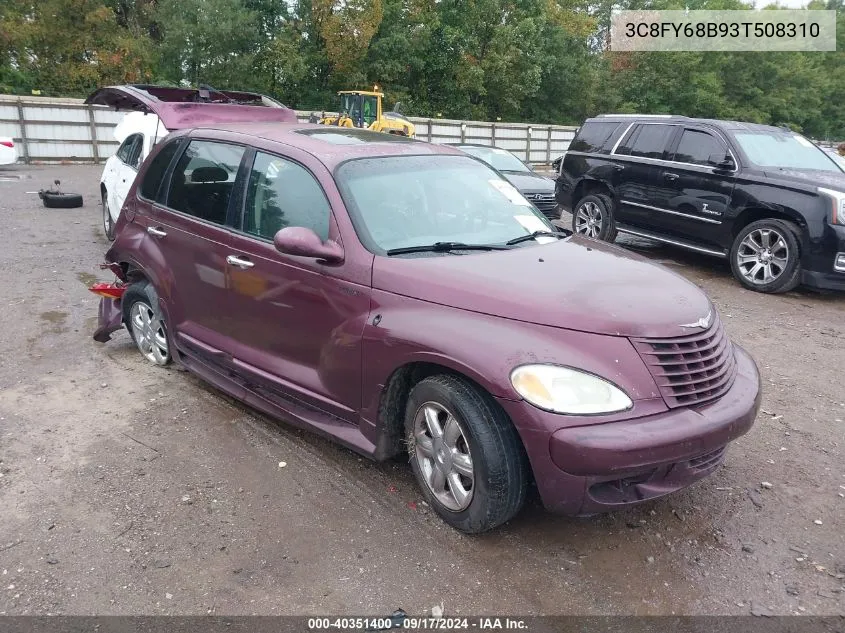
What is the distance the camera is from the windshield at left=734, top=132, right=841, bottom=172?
327 inches

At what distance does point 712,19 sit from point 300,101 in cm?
2654

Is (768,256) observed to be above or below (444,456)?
above

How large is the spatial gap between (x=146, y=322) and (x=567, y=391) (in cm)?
369

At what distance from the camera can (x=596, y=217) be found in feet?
33.2

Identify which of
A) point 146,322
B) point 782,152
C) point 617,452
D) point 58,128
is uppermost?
point 58,128

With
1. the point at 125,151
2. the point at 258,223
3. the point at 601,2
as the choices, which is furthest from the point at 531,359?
the point at 601,2

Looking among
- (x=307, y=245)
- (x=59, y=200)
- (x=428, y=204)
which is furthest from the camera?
(x=59, y=200)

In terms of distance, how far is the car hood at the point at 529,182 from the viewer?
11453 mm

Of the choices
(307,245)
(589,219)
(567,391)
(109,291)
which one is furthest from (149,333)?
(589,219)

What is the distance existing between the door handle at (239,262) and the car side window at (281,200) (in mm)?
167

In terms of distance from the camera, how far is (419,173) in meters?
4.02

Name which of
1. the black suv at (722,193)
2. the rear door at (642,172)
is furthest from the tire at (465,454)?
the rear door at (642,172)

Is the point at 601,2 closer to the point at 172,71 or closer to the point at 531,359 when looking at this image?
the point at 172,71

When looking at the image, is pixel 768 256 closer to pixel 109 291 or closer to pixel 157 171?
pixel 157 171
